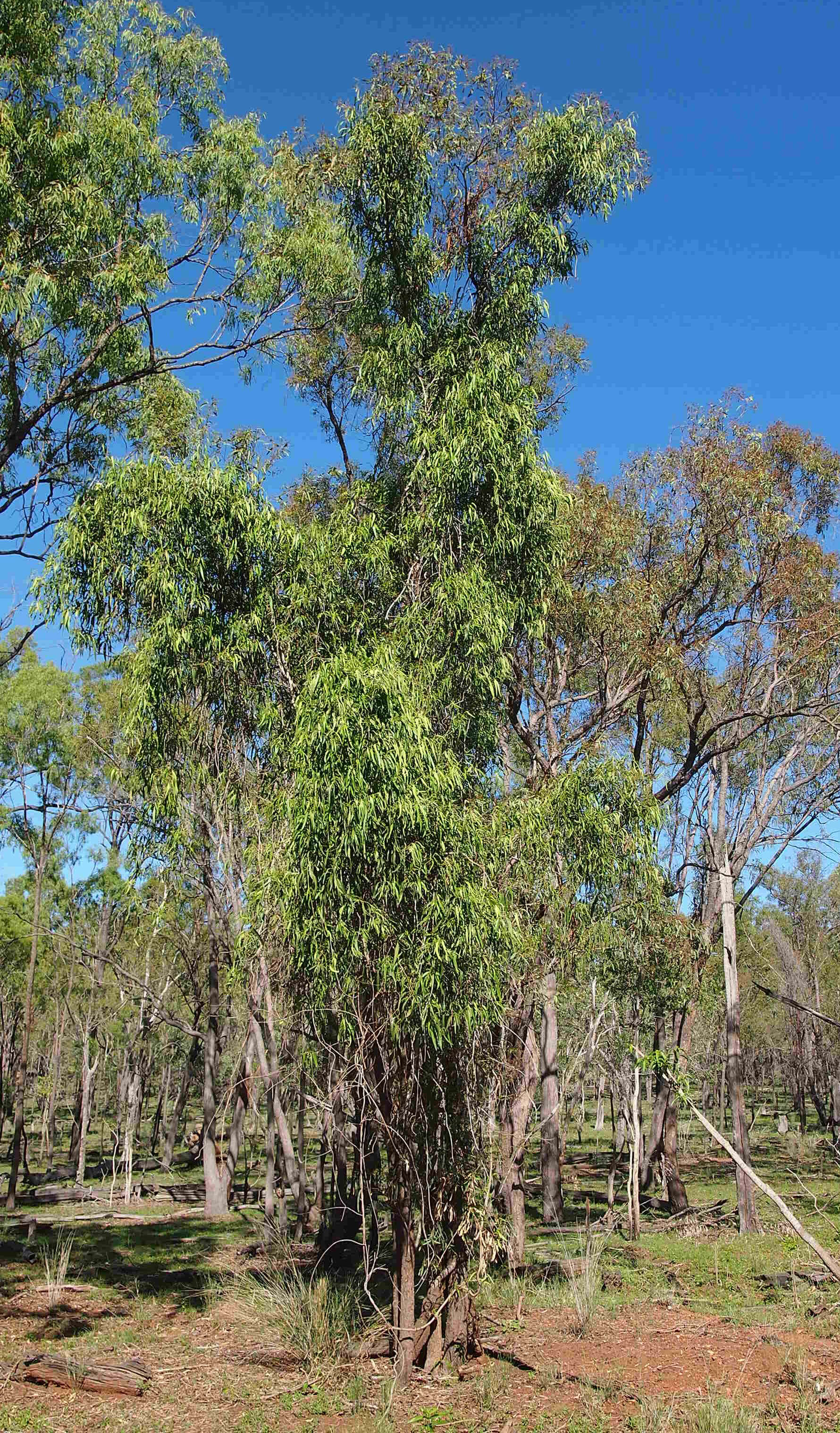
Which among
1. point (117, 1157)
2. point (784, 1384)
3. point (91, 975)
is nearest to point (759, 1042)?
point (117, 1157)

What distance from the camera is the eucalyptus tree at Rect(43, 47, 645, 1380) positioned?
7879 mm

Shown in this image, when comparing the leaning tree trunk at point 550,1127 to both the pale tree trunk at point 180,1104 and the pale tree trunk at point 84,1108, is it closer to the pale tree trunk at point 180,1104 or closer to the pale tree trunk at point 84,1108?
the pale tree trunk at point 84,1108

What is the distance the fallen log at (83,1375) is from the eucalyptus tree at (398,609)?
6.86 feet

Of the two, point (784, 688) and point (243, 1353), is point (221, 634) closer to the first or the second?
point (243, 1353)

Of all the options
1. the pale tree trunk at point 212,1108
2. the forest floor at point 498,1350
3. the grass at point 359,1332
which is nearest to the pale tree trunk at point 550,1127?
the grass at point 359,1332

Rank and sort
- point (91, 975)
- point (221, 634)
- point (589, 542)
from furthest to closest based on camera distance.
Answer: point (91, 975), point (589, 542), point (221, 634)

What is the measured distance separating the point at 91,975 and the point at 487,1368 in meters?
18.1

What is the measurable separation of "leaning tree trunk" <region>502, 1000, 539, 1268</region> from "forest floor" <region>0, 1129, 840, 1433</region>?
1.62 ft

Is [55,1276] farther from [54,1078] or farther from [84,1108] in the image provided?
[54,1078]

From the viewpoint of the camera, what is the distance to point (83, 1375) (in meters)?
8.20

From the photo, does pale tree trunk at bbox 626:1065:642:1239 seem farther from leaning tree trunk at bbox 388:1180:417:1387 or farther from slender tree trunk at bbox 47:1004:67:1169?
slender tree trunk at bbox 47:1004:67:1169

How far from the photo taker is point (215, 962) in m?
19.8

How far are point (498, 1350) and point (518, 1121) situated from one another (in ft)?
11.6

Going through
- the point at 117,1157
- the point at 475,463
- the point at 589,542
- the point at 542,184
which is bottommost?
the point at 117,1157
